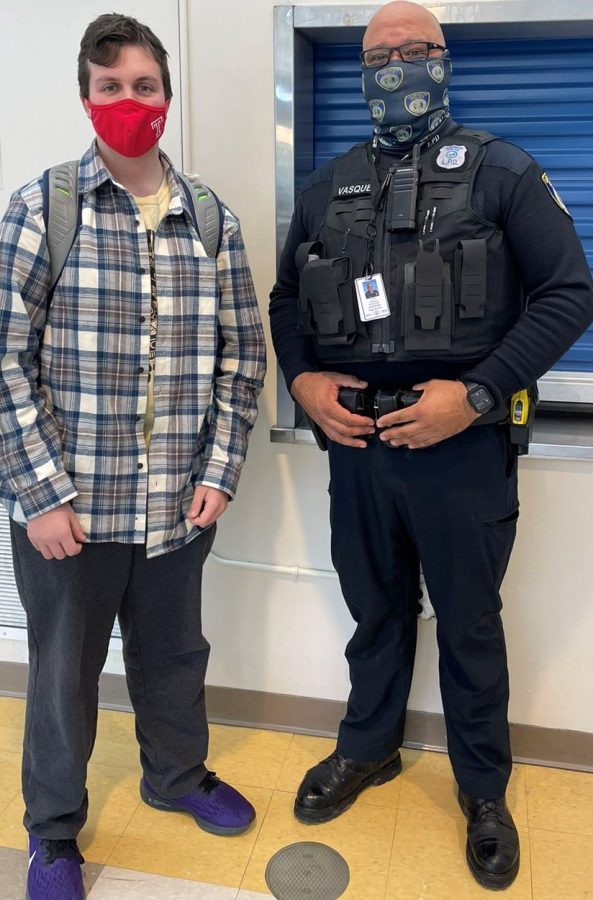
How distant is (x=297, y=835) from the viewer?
6.75ft

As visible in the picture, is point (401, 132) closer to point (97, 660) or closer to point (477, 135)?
point (477, 135)

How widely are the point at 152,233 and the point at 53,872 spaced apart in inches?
56.7

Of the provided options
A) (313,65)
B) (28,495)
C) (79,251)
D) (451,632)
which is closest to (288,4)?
(313,65)

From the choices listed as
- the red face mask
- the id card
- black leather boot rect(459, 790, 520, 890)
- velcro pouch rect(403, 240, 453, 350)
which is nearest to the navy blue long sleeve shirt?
velcro pouch rect(403, 240, 453, 350)

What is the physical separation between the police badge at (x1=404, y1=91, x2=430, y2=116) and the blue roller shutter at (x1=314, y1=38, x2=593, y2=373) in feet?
1.69

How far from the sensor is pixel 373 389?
1899 millimetres

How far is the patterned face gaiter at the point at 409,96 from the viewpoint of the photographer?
67.5 inches

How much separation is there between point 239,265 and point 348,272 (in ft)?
0.84

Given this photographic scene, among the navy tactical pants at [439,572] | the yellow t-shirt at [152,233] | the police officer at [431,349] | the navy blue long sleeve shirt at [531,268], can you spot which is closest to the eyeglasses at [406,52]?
the police officer at [431,349]

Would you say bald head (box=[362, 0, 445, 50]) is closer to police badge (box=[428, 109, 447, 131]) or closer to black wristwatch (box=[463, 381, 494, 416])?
police badge (box=[428, 109, 447, 131])

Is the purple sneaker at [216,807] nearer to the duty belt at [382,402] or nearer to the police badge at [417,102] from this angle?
the duty belt at [382,402]

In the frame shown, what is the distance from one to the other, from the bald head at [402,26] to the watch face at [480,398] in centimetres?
75

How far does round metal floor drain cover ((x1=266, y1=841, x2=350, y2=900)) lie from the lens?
74.2 inches

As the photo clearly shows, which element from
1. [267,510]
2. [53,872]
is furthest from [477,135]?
[53,872]
